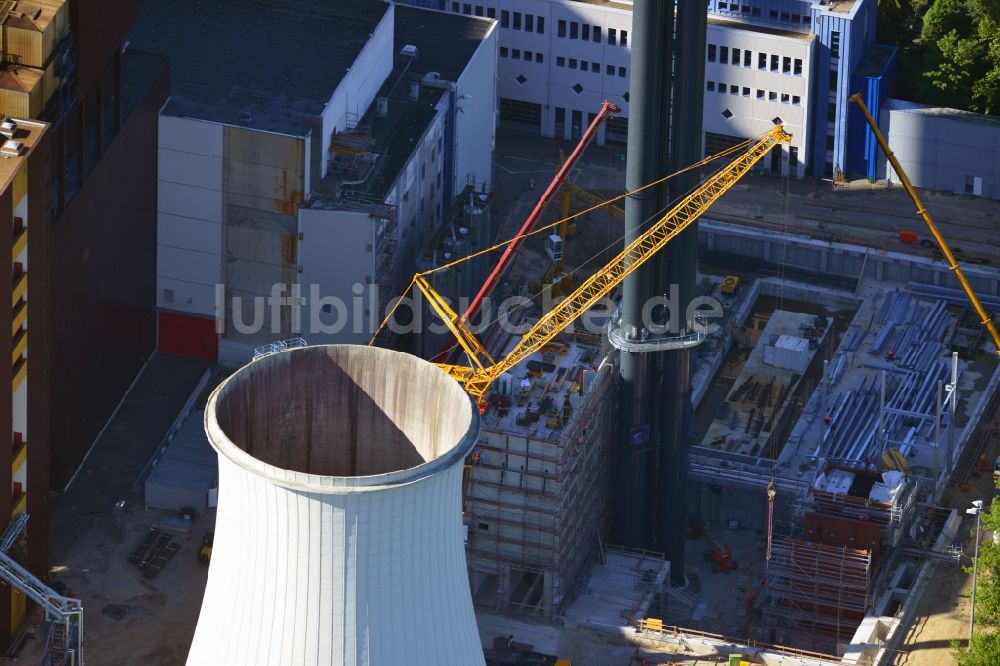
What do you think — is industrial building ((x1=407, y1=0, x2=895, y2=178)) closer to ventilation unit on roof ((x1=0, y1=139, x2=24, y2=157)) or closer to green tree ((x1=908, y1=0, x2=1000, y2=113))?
green tree ((x1=908, y1=0, x2=1000, y2=113))

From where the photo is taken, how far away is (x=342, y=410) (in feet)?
255

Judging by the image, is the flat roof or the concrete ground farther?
the flat roof

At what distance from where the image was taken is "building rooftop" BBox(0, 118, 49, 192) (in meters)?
124

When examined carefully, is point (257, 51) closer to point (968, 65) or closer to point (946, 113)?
point (946, 113)

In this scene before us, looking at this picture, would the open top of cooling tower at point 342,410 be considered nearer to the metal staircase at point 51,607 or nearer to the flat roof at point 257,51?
the metal staircase at point 51,607

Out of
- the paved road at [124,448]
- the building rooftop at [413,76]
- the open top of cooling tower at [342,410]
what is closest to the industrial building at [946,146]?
the building rooftop at [413,76]

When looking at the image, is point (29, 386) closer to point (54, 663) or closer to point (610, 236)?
point (54, 663)

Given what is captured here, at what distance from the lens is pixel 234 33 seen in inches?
6324

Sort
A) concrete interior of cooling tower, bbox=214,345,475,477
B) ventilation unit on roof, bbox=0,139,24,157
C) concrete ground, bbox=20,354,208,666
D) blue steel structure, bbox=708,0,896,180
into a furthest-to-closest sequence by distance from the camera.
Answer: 1. blue steel structure, bbox=708,0,896,180
2. concrete ground, bbox=20,354,208,666
3. ventilation unit on roof, bbox=0,139,24,157
4. concrete interior of cooling tower, bbox=214,345,475,477

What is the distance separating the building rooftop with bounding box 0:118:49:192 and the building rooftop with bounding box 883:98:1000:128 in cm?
7692

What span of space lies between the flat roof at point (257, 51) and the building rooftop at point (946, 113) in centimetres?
4247

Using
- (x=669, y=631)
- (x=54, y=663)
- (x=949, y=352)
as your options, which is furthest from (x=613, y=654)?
(x=949, y=352)

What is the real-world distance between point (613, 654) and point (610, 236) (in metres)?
50.0

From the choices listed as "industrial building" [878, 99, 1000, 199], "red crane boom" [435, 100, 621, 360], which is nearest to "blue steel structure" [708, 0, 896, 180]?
"industrial building" [878, 99, 1000, 199]
